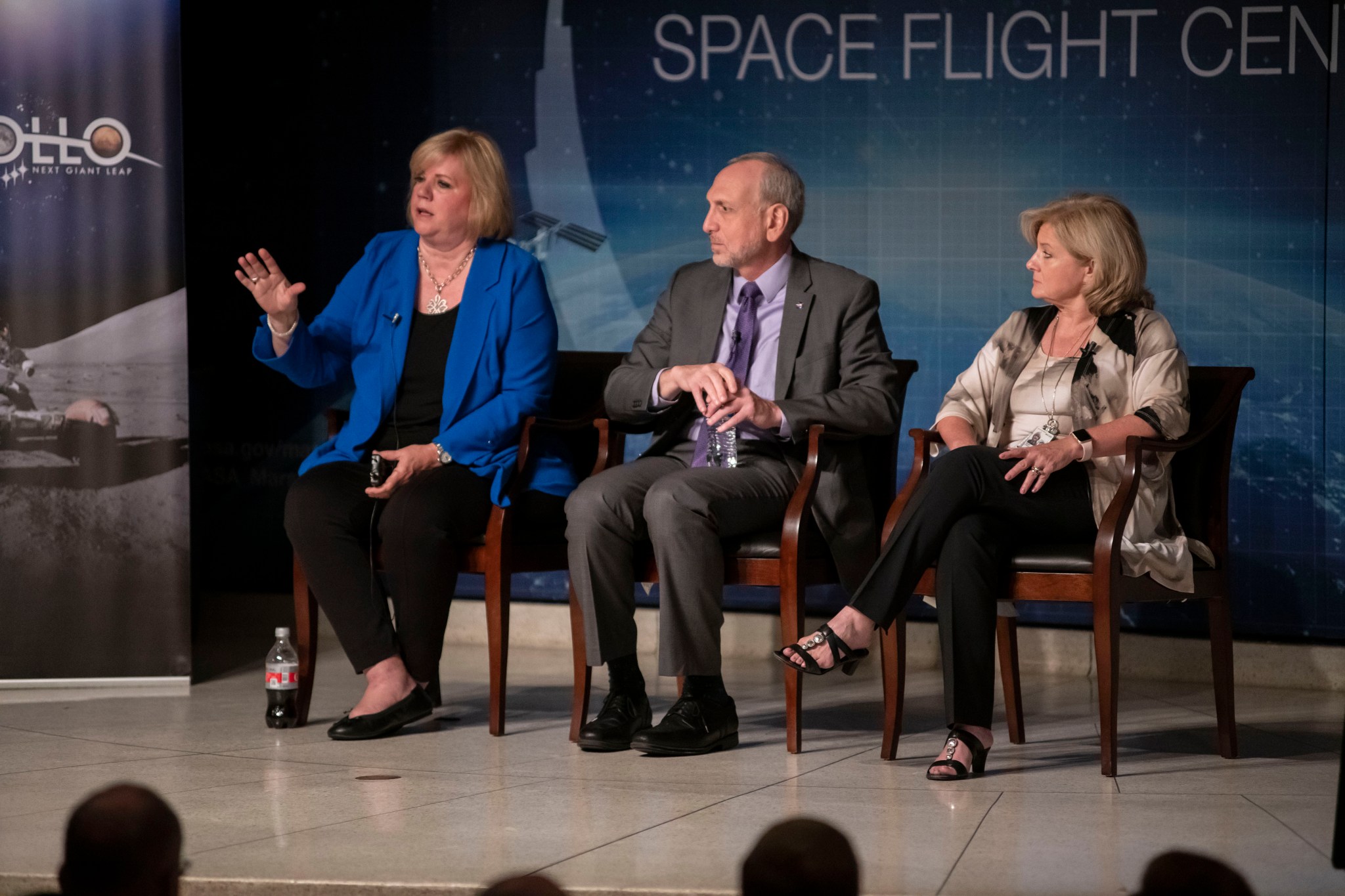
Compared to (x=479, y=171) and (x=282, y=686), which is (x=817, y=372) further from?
(x=282, y=686)

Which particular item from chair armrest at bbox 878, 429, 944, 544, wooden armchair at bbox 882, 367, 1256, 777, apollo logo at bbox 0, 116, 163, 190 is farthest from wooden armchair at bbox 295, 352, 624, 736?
apollo logo at bbox 0, 116, 163, 190

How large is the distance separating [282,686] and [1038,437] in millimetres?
1925

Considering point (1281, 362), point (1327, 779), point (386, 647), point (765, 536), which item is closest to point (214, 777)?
point (386, 647)

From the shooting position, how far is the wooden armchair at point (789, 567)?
3580mm

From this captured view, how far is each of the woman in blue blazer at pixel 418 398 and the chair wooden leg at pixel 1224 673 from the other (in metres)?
1.58

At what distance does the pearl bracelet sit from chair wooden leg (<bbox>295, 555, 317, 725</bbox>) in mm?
554

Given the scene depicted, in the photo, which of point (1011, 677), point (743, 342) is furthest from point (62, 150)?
point (1011, 677)

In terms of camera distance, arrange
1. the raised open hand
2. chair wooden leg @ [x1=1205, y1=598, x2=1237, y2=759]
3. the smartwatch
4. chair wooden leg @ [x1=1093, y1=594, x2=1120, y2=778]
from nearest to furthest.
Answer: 1. chair wooden leg @ [x1=1093, y1=594, x2=1120, y2=778]
2. the smartwatch
3. chair wooden leg @ [x1=1205, y1=598, x2=1237, y2=759]
4. the raised open hand

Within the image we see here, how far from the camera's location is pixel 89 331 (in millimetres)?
4445

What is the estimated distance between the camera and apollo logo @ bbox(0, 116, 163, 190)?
14.5 feet

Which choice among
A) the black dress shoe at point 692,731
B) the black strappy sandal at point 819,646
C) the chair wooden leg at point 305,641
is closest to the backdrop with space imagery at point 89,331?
the chair wooden leg at point 305,641

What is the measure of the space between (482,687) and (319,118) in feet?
7.16

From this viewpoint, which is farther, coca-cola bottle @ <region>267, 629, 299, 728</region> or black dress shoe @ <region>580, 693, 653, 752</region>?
coca-cola bottle @ <region>267, 629, 299, 728</region>

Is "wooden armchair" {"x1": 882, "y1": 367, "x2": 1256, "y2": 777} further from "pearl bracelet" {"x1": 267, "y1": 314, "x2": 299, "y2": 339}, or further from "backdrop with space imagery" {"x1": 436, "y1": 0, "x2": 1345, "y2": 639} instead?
"pearl bracelet" {"x1": 267, "y1": 314, "x2": 299, "y2": 339}
